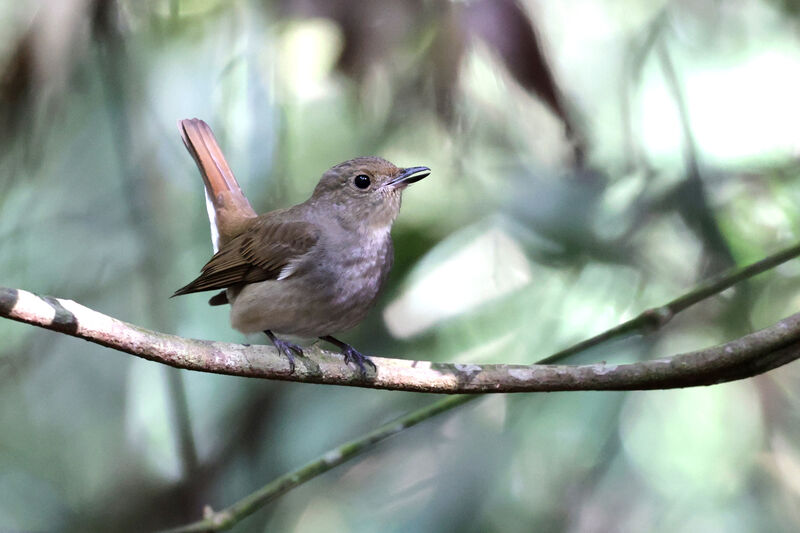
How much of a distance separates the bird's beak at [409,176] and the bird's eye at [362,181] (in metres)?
0.09

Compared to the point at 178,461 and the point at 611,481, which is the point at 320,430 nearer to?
the point at 178,461

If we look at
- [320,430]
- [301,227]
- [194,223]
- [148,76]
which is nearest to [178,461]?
[320,430]

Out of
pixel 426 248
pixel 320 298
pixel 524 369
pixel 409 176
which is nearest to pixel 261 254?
pixel 320 298

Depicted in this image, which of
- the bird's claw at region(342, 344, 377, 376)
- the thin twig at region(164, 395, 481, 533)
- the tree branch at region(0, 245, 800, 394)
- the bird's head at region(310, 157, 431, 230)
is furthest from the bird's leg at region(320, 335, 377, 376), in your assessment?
the bird's head at region(310, 157, 431, 230)

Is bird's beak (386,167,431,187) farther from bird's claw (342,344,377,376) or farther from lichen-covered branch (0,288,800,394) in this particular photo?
lichen-covered branch (0,288,800,394)

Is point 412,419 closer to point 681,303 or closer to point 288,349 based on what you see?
point 288,349

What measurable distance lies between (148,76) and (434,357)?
198 centimetres

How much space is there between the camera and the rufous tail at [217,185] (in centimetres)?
376

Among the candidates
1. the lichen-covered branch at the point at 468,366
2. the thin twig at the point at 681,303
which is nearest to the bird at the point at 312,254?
the lichen-covered branch at the point at 468,366

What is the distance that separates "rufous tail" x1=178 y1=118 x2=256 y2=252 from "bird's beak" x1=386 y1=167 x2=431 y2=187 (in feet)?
2.35

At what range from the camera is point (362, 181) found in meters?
3.55

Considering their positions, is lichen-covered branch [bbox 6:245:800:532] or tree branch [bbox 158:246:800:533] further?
tree branch [bbox 158:246:800:533]

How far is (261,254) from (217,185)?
537mm

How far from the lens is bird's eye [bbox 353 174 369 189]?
139 inches
